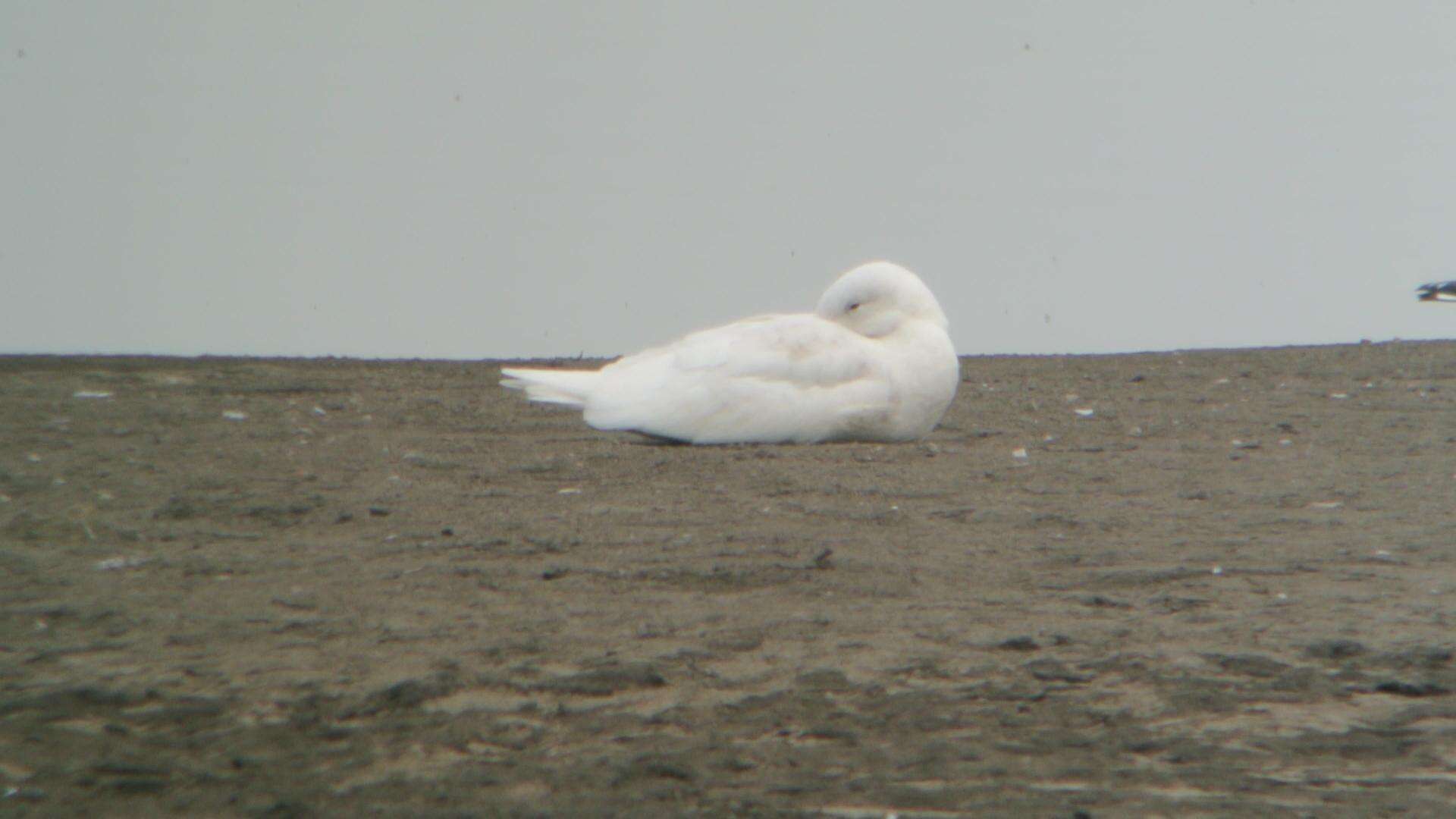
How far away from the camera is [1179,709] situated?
2240 mm

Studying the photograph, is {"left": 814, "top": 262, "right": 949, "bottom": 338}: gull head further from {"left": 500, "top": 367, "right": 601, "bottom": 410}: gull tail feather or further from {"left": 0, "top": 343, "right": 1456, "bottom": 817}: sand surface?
{"left": 500, "top": 367, "right": 601, "bottom": 410}: gull tail feather

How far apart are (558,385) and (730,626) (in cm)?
282

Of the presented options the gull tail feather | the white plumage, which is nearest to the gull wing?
the white plumage

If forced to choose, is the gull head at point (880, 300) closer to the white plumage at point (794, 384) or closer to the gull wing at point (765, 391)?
the white plumage at point (794, 384)

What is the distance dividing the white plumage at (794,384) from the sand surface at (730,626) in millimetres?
105

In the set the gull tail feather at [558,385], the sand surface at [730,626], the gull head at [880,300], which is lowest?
the sand surface at [730,626]

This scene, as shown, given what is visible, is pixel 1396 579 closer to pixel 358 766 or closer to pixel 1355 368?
pixel 358 766

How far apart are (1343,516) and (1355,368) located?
394 centimetres

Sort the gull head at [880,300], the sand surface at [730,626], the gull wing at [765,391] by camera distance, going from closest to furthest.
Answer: the sand surface at [730,626] < the gull wing at [765,391] < the gull head at [880,300]

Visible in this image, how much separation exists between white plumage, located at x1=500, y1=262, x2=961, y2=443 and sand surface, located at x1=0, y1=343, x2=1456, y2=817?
10cm

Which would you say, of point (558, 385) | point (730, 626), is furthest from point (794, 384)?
point (730, 626)

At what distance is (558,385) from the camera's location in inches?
214

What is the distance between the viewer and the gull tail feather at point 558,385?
17.6 feet

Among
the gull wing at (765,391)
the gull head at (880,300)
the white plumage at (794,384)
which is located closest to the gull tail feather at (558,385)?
the white plumage at (794,384)
